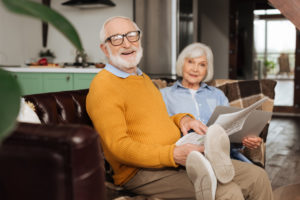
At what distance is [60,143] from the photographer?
63 centimetres

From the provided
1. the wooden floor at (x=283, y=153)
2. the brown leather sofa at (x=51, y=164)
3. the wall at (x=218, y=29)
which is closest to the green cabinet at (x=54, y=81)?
the wooden floor at (x=283, y=153)

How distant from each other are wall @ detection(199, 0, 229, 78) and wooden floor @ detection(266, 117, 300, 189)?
5.84 feet

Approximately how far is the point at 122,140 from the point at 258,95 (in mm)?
1220

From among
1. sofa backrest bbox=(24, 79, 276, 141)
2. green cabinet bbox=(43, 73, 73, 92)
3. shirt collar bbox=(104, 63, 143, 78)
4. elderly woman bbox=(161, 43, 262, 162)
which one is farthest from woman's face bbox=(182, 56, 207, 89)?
green cabinet bbox=(43, 73, 73, 92)

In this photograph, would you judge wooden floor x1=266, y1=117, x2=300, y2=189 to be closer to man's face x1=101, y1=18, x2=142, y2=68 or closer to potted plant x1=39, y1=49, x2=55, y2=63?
man's face x1=101, y1=18, x2=142, y2=68

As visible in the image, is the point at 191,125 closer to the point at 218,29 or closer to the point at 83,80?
the point at 83,80

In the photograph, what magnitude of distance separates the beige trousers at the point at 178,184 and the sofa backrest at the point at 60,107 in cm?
41

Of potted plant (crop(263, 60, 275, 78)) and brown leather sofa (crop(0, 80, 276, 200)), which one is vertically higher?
potted plant (crop(263, 60, 275, 78))

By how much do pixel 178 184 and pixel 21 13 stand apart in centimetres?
114

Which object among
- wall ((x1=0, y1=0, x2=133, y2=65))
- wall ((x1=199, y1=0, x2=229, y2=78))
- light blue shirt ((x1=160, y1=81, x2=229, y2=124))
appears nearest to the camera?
light blue shirt ((x1=160, y1=81, x2=229, y2=124))

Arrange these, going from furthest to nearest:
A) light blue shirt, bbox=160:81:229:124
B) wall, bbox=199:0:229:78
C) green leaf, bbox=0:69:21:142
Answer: wall, bbox=199:0:229:78, light blue shirt, bbox=160:81:229:124, green leaf, bbox=0:69:21:142

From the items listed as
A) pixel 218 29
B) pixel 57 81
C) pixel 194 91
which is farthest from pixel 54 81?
pixel 218 29

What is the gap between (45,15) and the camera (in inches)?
16.1

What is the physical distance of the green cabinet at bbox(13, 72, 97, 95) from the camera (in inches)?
166
